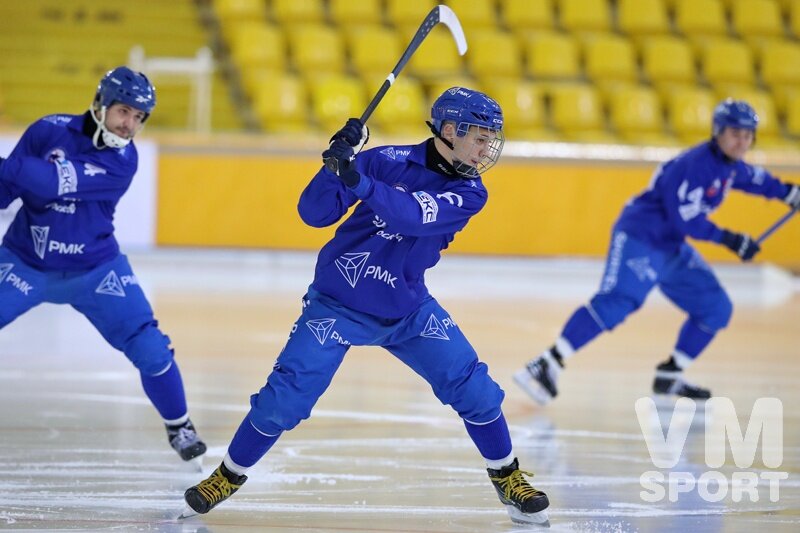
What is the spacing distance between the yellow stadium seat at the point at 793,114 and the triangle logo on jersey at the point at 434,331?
10929 millimetres

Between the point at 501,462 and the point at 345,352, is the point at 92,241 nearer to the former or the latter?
the point at 345,352

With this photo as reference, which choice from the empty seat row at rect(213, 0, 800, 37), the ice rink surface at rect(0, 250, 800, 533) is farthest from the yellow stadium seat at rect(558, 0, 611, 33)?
the ice rink surface at rect(0, 250, 800, 533)

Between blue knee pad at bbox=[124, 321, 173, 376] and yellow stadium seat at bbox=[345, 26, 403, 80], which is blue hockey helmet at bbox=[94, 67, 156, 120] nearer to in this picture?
blue knee pad at bbox=[124, 321, 173, 376]

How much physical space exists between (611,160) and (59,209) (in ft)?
27.5

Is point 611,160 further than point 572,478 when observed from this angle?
Yes

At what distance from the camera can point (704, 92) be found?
45.9 ft

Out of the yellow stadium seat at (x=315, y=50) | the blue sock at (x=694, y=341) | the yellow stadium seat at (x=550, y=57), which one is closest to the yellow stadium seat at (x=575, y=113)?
the yellow stadium seat at (x=550, y=57)

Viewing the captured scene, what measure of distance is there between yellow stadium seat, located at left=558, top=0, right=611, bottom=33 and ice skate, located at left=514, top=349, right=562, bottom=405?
8.68 meters

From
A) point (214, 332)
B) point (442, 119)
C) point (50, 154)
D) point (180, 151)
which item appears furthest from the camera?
point (180, 151)

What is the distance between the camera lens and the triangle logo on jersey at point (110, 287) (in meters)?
4.80

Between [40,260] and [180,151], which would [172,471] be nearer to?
[40,260]

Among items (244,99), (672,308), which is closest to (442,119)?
(672,308)

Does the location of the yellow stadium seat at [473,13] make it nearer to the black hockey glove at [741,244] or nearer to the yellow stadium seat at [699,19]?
the yellow stadium seat at [699,19]

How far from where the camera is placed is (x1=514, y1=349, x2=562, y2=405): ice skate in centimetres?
652
